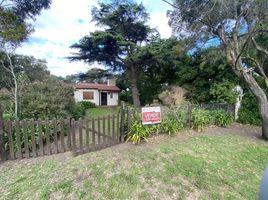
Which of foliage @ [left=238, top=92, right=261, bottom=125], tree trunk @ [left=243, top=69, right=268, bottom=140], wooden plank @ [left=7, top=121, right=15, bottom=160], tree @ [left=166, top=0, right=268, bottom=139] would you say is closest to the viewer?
wooden plank @ [left=7, top=121, right=15, bottom=160]

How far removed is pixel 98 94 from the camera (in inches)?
1064

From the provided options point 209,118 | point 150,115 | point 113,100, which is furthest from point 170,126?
point 113,100

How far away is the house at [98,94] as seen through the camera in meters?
25.8

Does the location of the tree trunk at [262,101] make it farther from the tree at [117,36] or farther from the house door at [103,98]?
the house door at [103,98]

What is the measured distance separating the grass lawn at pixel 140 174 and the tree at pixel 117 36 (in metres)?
11.9

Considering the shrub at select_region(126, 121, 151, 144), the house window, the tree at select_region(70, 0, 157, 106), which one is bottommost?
the shrub at select_region(126, 121, 151, 144)

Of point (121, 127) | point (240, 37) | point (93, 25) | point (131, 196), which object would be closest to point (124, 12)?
point (93, 25)

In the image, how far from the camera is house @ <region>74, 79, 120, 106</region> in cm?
2580

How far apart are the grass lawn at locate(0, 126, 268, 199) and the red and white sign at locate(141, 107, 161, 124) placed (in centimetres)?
101

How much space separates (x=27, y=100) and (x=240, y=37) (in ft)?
32.6

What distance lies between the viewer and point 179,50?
1117 cm

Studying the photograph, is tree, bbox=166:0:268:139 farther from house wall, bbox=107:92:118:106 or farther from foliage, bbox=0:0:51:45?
house wall, bbox=107:92:118:106

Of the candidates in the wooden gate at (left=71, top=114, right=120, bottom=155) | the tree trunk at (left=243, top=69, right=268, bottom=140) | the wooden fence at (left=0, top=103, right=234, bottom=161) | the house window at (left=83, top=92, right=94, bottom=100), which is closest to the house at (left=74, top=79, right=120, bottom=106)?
the house window at (left=83, top=92, right=94, bottom=100)

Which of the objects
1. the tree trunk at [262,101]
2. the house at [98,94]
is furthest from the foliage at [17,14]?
the house at [98,94]
